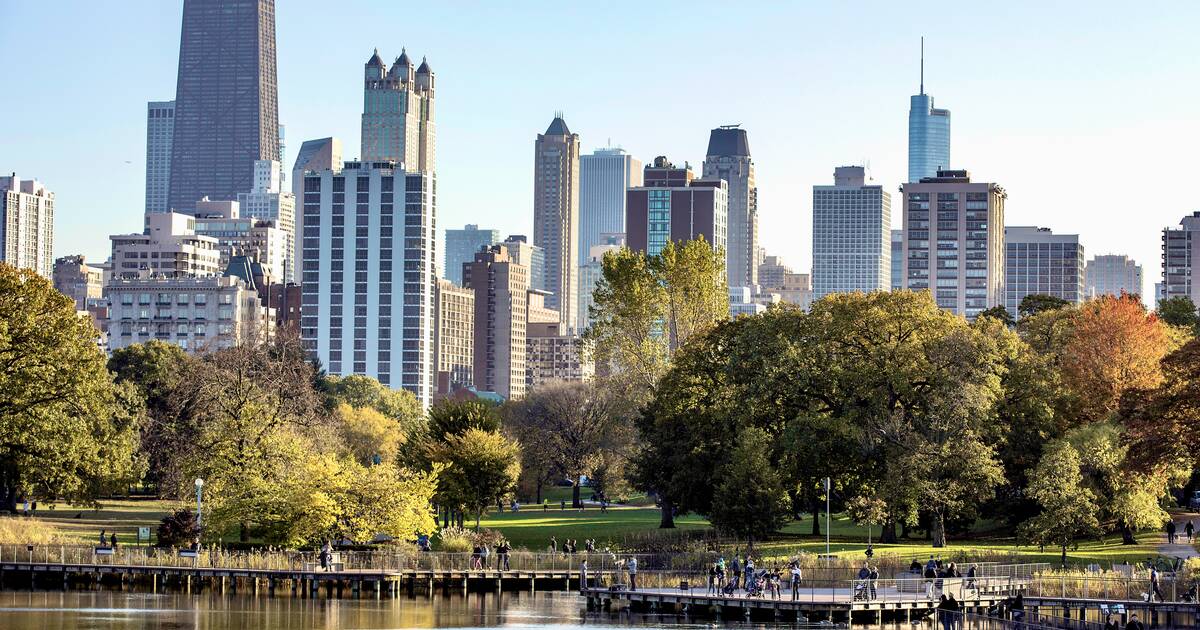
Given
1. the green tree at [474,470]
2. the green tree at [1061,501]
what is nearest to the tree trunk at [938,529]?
the green tree at [1061,501]

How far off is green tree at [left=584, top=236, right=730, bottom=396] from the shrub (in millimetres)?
30170

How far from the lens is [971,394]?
78812 mm

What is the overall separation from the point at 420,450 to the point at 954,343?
98.4 ft

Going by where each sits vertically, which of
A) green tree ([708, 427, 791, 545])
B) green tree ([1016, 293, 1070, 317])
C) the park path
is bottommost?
the park path

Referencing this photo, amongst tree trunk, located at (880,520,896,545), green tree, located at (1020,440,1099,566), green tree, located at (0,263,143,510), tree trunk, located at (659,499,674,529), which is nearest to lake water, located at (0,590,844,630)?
green tree, located at (0,263,143,510)

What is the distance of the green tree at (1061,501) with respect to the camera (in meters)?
75.1

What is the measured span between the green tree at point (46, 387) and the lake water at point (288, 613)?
15.4 metres

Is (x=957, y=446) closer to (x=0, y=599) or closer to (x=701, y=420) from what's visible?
(x=701, y=420)

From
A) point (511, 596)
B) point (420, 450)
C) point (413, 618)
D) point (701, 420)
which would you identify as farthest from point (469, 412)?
point (413, 618)

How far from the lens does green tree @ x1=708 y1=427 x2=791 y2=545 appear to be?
81000 millimetres

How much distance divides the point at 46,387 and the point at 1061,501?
47.9m

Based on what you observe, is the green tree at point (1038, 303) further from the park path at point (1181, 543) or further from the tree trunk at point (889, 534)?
the tree trunk at point (889, 534)

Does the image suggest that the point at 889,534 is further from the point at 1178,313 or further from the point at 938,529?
the point at 1178,313

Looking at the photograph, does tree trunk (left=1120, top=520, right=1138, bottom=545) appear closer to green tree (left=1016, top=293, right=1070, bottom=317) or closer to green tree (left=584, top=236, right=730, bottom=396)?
green tree (left=584, top=236, right=730, bottom=396)
